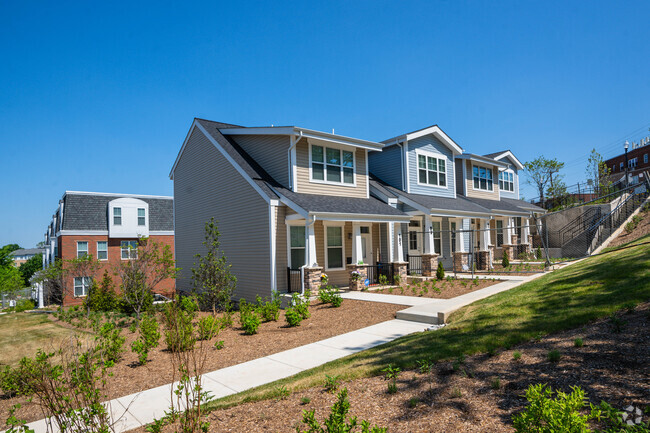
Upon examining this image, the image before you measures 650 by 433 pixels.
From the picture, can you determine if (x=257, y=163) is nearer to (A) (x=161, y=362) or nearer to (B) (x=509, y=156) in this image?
(A) (x=161, y=362)

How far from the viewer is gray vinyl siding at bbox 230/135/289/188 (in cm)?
1536

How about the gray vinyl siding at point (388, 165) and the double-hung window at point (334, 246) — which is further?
the gray vinyl siding at point (388, 165)

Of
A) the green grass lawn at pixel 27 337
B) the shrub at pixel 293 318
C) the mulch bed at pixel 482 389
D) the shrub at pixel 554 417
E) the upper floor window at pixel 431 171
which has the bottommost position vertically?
the green grass lawn at pixel 27 337

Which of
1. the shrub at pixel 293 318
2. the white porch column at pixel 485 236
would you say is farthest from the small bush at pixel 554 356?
the white porch column at pixel 485 236

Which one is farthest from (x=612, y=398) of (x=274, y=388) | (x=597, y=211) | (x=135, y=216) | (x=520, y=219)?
(x=135, y=216)

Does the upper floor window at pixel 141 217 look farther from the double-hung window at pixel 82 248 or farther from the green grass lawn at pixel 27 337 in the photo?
the green grass lawn at pixel 27 337

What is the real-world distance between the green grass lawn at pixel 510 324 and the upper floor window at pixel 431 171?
516 inches

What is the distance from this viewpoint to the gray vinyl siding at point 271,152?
1536 cm

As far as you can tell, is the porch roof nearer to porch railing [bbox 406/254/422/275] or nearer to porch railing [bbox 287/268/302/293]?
porch railing [bbox 287/268/302/293]

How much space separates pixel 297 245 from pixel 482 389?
37.0 ft

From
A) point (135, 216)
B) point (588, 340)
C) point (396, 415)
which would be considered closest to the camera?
point (396, 415)

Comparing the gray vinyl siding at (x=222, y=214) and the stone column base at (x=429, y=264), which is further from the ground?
the gray vinyl siding at (x=222, y=214)

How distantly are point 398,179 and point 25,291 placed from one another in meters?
28.7

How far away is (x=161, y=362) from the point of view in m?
7.40
